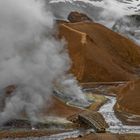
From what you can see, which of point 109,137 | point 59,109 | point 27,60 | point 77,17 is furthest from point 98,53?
point 109,137

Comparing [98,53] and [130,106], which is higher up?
[130,106]

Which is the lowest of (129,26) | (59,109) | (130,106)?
(129,26)

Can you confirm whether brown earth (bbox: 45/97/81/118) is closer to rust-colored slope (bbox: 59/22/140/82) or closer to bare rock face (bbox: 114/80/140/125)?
bare rock face (bbox: 114/80/140/125)

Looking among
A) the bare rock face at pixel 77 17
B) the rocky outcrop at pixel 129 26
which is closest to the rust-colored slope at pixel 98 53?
the bare rock face at pixel 77 17

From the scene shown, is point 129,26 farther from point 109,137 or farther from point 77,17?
point 109,137

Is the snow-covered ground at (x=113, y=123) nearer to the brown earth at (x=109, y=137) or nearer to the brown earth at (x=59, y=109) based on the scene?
the brown earth at (x=109, y=137)

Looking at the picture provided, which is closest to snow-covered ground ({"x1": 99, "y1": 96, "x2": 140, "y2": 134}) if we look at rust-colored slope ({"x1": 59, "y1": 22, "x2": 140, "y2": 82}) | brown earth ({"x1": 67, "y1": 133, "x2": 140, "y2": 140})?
brown earth ({"x1": 67, "y1": 133, "x2": 140, "y2": 140})

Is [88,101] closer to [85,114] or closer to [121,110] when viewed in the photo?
[121,110]
